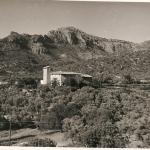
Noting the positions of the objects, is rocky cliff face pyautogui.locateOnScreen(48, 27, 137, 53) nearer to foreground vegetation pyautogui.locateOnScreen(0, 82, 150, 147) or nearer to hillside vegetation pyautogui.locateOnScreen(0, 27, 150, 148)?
hillside vegetation pyautogui.locateOnScreen(0, 27, 150, 148)

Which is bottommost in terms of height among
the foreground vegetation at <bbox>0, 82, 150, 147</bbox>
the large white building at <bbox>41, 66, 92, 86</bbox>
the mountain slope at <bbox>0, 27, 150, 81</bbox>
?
the foreground vegetation at <bbox>0, 82, 150, 147</bbox>

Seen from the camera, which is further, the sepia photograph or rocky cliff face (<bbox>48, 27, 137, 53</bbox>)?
rocky cliff face (<bbox>48, 27, 137, 53</bbox>)

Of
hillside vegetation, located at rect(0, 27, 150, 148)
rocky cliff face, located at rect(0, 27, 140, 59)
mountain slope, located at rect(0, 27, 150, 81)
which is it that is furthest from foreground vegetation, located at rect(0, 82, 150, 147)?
rocky cliff face, located at rect(0, 27, 140, 59)

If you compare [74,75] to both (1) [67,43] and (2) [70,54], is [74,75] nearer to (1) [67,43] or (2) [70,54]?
(2) [70,54]

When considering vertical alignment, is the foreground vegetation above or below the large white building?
below

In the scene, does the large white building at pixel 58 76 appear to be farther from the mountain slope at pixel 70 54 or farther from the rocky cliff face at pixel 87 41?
the rocky cliff face at pixel 87 41

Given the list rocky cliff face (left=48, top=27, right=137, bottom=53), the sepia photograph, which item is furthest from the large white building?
rocky cliff face (left=48, top=27, right=137, bottom=53)

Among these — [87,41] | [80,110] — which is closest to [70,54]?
[87,41]

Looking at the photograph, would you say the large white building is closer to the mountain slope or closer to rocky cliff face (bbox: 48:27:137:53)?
the mountain slope

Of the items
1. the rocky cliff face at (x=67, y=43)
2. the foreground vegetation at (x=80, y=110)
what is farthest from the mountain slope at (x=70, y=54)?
the foreground vegetation at (x=80, y=110)

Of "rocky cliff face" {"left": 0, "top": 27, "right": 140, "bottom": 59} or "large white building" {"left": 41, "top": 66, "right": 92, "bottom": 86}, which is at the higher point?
"rocky cliff face" {"left": 0, "top": 27, "right": 140, "bottom": 59}
